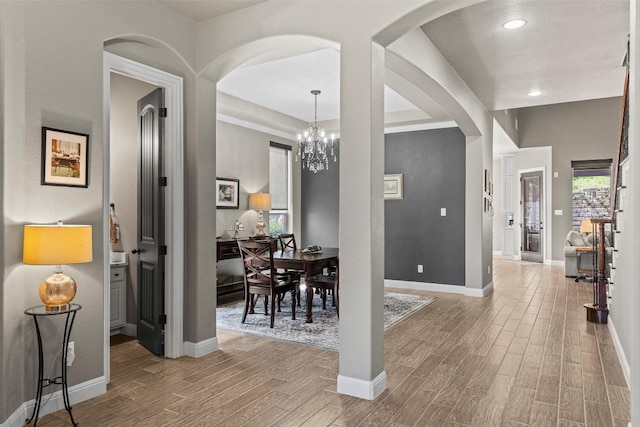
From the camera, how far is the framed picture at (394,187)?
24.0 ft

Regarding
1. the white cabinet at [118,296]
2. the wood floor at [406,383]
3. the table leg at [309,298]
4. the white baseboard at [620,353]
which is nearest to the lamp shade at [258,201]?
the table leg at [309,298]

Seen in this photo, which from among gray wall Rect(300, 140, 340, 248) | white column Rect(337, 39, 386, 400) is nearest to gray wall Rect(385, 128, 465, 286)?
gray wall Rect(300, 140, 340, 248)

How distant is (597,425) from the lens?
250 centimetres

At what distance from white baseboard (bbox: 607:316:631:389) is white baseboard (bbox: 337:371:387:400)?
1656 millimetres

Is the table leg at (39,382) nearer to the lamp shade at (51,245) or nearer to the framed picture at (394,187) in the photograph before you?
→ the lamp shade at (51,245)

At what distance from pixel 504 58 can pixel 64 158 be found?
13.9 ft

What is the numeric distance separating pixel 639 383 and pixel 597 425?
0.66 meters

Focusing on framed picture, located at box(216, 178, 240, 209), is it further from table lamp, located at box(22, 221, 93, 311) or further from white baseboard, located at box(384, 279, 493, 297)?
table lamp, located at box(22, 221, 93, 311)

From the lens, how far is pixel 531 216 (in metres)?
10.9

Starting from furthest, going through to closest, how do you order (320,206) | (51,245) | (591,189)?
(591,189) < (320,206) < (51,245)

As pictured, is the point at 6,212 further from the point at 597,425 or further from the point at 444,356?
the point at 597,425

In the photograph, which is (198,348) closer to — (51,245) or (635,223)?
(51,245)

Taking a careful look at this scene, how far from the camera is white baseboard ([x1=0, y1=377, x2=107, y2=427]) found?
241cm

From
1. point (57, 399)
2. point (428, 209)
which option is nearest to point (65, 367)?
point (57, 399)
